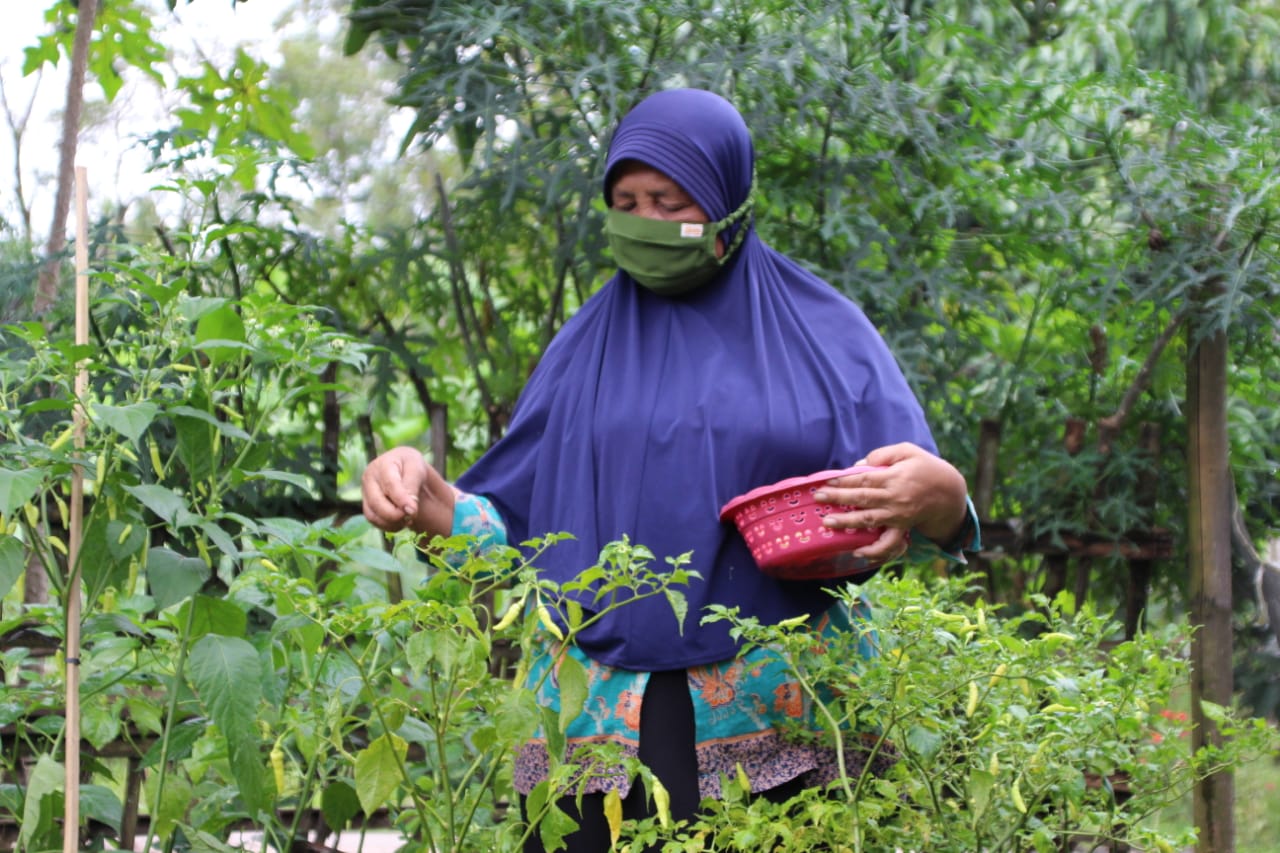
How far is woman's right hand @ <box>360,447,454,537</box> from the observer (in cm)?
180

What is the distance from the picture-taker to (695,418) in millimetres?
1896

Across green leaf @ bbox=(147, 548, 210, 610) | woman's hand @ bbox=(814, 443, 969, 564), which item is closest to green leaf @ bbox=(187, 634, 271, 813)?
green leaf @ bbox=(147, 548, 210, 610)

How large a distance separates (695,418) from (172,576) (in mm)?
721

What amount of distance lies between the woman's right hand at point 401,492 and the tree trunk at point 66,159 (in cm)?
130

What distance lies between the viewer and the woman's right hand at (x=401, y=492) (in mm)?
1800

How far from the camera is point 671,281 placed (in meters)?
1.97

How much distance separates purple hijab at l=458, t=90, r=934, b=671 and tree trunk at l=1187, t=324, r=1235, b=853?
111 centimetres

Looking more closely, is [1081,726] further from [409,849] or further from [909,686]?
[409,849]

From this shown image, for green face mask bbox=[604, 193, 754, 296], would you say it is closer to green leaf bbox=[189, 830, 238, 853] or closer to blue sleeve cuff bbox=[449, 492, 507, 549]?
blue sleeve cuff bbox=[449, 492, 507, 549]

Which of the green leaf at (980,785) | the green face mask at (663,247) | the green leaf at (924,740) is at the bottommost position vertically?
the green leaf at (980,785)

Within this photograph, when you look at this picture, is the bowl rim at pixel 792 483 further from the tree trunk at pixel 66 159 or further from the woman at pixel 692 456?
the tree trunk at pixel 66 159

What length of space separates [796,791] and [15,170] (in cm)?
424

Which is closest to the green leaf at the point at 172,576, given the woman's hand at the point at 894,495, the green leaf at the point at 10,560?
the green leaf at the point at 10,560

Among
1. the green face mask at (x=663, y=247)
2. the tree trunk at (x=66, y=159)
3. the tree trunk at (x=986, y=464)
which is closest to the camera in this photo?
the green face mask at (x=663, y=247)
